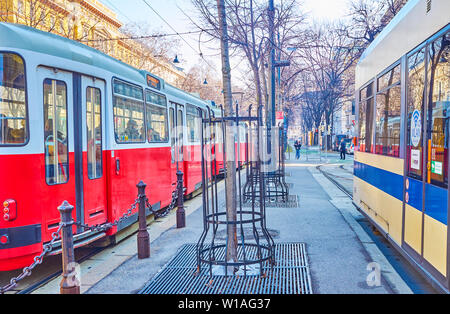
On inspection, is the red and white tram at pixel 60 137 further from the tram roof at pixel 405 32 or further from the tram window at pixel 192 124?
the tram window at pixel 192 124

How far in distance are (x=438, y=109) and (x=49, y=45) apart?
4912 mm

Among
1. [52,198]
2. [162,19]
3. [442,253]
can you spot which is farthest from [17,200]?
[162,19]

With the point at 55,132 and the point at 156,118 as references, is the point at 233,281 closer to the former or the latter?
the point at 55,132

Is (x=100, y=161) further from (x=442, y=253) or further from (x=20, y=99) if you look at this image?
(x=442, y=253)

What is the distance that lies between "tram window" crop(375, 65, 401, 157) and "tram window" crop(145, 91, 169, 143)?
4624mm

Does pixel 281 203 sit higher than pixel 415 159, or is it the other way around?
pixel 415 159

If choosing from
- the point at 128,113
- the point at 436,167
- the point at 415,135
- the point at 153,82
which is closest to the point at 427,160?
the point at 436,167

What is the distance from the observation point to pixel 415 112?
5074 millimetres

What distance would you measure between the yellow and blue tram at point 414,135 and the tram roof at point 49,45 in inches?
180

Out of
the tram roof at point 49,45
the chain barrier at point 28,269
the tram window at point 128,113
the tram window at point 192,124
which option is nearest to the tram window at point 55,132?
the tram roof at point 49,45

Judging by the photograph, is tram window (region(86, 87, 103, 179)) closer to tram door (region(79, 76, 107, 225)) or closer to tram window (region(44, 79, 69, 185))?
tram door (region(79, 76, 107, 225))

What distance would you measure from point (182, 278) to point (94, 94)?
3.25m
